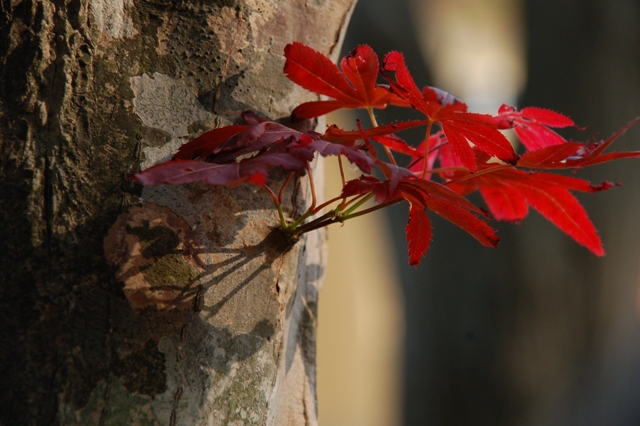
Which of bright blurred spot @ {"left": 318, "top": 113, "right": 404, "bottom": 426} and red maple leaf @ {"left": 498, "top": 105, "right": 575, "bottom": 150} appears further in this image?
bright blurred spot @ {"left": 318, "top": 113, "right": 404, "bottom": 426}

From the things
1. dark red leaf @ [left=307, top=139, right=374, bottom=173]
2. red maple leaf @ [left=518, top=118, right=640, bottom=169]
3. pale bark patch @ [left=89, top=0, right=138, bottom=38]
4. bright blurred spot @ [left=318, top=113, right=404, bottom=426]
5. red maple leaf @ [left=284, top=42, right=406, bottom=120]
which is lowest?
bright blurred spot @ [left=318, top=113, right=404, bottom=426]

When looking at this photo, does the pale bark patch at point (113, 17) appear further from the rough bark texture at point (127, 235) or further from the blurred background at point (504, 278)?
the blurred background at point (504, 278)

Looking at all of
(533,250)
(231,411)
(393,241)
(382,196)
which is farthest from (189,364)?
(533,250)

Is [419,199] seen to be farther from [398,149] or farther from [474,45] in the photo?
[474,45]

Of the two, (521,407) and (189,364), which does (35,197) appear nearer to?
(189,364)

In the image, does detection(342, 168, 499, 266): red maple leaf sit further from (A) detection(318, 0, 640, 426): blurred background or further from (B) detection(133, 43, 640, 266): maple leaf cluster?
(A) detection(318, 0, 640, 426): blurred background

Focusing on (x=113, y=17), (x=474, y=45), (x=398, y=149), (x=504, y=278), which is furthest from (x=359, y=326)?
(x=113, y=17)

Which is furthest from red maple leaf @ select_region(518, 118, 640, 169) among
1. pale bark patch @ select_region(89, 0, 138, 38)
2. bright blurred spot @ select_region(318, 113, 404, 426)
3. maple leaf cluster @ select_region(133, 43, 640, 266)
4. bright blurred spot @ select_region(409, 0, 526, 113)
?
bright blurred spot @ select_region(409, 0, 526, 113)

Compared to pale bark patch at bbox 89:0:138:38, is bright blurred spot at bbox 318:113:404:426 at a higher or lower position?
lower
